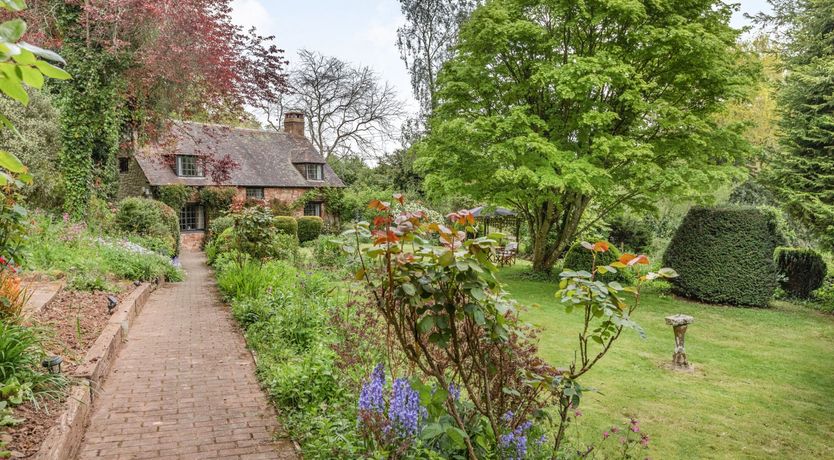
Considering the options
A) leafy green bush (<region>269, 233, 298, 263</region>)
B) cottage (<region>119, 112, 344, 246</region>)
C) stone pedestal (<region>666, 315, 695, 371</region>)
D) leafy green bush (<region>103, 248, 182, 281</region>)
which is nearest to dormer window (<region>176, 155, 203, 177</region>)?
cottage (<region>119, 112, 344, 246</region>)

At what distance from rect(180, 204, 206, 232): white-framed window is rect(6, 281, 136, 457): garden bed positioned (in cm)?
1731

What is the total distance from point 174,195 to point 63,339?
65.5 ft

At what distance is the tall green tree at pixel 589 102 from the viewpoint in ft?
38.5

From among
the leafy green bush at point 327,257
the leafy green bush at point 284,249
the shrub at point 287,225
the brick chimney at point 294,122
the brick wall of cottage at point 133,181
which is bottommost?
the leafy green bush at point 327,257

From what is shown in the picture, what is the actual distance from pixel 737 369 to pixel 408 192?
22761mm

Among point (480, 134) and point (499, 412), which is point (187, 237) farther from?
point (499, 412)

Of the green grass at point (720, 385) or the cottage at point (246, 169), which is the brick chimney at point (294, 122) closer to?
the cottage at point (246, 169)

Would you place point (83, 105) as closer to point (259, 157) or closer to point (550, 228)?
point (550, 228)

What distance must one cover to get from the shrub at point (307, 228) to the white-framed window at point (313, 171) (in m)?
4.82

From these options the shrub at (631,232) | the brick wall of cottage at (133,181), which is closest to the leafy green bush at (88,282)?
the brick wall of cottage at (133,181)

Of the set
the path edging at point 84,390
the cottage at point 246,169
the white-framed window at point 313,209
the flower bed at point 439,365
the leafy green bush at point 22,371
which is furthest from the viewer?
the white-framed window at point 313,209

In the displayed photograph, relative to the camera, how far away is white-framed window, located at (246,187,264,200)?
2688 centimetres

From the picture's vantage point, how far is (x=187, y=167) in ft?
83.6

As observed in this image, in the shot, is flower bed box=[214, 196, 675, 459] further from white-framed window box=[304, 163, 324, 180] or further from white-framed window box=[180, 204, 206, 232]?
white-framed window box=[304, 163, 324, 180]
